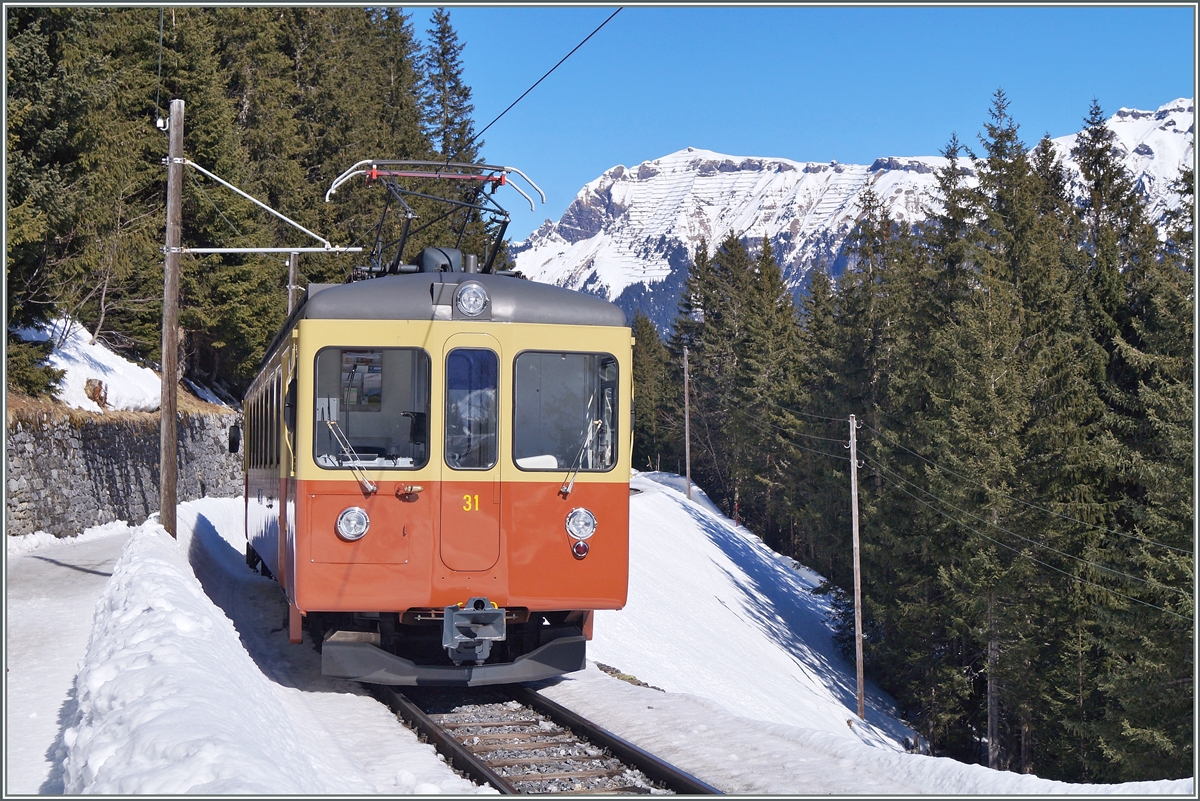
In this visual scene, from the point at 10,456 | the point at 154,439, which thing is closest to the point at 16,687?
the point at 10,456

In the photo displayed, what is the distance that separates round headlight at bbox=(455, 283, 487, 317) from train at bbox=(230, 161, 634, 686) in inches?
0.4

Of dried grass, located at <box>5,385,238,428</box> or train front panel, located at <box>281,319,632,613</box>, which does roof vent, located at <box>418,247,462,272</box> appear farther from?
dried grass, located at <box>5,385,238,428</box>

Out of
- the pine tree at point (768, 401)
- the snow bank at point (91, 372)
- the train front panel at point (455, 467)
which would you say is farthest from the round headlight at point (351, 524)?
the pine tree at point (768, 401)

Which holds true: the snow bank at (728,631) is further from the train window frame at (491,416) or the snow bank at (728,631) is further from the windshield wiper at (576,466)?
the train window frame at (491,416)

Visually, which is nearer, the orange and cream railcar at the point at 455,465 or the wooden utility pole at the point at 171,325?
the orange and cream railcar at the point at 455,465

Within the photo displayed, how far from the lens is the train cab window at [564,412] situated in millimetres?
9117

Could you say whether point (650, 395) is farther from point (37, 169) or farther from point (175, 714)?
point (175, 714)

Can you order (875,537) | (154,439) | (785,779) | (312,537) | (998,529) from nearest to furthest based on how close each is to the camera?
1. (785,779)
2. (312,537)
3. (154,439)
4. (998,529)
5. (875,537)

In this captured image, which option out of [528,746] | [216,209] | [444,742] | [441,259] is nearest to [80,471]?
[216,209]

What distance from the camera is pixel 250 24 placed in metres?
39.7

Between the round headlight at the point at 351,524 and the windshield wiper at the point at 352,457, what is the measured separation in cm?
18

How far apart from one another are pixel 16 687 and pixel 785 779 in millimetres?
6456

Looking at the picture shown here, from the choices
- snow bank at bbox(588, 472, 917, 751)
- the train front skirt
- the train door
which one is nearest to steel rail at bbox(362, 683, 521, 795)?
the train front skirt

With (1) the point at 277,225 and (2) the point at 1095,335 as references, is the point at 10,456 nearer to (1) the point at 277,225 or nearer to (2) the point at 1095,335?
(1) the point at 277,225
